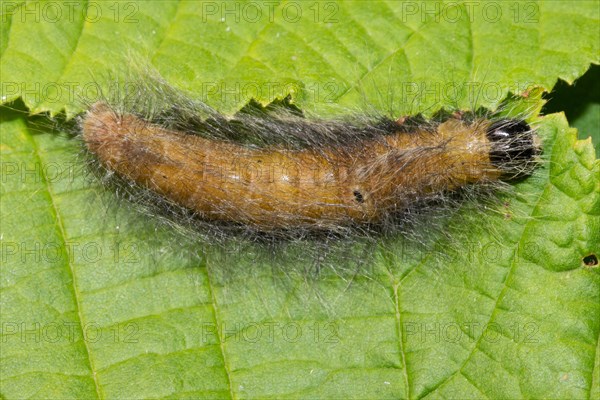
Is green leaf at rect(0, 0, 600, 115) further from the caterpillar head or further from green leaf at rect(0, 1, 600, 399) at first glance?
the caterpillar head

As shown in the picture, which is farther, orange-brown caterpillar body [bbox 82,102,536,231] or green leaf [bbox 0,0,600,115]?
orange-brown caterpillar body [bbox 82,102,536,231]

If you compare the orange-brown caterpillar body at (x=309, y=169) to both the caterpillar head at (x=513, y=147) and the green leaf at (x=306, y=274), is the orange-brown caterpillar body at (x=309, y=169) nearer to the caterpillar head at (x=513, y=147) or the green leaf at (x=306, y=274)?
the caterpillar head at (x=513, y=147)

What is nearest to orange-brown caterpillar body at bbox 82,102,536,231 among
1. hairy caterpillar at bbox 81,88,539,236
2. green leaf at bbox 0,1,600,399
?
hairy caterpillar at bbox 81,88,539,236

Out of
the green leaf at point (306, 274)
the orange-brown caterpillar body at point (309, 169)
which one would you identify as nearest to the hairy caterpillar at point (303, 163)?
the orange-brown caterpillar body at point (309, 169)

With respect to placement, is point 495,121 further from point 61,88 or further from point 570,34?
point 61,88

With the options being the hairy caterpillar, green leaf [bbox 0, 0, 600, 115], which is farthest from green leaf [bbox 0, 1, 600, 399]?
the hairy caterpillar

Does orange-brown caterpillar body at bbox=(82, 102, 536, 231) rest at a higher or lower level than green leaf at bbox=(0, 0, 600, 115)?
lower
